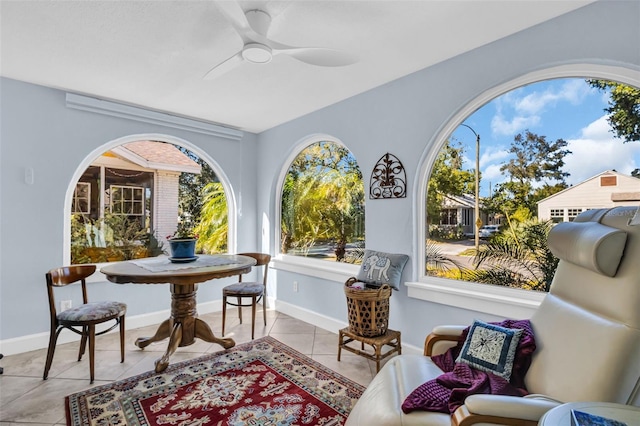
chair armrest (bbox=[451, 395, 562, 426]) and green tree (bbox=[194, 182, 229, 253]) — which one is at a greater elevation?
green tree (bbox=[194, 182, 229, 253])

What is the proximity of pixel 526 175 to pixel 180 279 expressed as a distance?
2.57 meters

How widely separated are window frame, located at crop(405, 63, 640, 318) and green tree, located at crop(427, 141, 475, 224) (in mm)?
55

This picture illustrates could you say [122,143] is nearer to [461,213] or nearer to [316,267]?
[316,267]

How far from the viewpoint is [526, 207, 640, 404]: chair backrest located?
43.3 inches

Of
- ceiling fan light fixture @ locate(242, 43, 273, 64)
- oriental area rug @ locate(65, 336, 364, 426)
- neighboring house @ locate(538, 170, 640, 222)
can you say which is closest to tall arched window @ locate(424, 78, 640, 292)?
neighboring house @ locate(538, 170, 640, 222)

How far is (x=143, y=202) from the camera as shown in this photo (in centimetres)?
370

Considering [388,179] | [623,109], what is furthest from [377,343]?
[623,109]

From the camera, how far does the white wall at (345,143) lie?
2049 millimetres

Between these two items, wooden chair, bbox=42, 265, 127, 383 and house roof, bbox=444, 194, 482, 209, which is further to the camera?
house roof, bbox=444, 194, 482, 209

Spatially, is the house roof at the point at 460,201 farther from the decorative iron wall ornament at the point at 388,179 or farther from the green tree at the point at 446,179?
the decorative iron wall ornament at the point at 388,179

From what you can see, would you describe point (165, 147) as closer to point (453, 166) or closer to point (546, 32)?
point (453, 166)

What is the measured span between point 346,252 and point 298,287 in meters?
0.81

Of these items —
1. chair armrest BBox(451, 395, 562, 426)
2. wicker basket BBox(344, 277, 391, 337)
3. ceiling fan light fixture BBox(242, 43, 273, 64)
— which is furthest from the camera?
wicker basket BBox(344, 277, 391, 337)

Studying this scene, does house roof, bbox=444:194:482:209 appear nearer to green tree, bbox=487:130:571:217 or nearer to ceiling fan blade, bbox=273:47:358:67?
green tree, bbox=487:130:571:217
